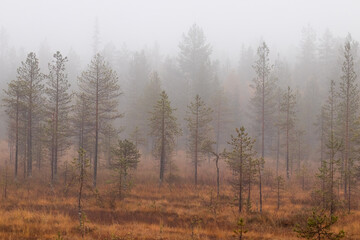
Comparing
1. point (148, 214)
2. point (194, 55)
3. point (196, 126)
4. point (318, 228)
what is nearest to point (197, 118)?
point (196, 126)

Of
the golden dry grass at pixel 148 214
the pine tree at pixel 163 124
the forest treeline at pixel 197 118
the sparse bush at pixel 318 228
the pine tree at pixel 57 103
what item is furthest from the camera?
the pine tree at pixel 163 124

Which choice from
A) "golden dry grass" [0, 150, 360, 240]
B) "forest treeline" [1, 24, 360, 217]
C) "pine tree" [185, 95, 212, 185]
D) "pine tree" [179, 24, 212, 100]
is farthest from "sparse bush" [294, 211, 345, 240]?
"pine tree" [179, 24, 212, 100]

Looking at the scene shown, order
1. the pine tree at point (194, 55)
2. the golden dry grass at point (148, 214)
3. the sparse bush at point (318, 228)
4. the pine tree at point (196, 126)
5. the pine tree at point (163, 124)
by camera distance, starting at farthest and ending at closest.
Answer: the pine tree at point (194, 55) < the pine tree at point (196, 126) < the pine tree at point (163, 124) < the golden dry grass at point (148, 214) < the sparse bush at point (318, 228)

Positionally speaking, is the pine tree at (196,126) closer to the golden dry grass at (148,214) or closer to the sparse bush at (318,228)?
the golden dry grass at (148,214)

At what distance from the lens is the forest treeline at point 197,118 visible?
736 inches

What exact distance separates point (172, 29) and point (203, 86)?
15354 cm

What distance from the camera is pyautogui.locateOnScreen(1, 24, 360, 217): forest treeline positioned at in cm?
1870

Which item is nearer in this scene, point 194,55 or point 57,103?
point 57,103

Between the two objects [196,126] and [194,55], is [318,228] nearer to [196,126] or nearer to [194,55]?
[196,126]

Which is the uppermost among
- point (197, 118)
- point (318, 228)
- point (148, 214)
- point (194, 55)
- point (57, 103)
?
point (194, 55)

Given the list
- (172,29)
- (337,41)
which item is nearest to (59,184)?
(337,41)

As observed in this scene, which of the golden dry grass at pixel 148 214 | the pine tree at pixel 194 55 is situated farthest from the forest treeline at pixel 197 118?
the golden dry grass at pixel 148 214

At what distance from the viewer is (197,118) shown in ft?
83.3

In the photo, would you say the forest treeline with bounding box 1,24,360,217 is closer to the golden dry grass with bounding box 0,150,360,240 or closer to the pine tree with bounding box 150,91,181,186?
the pine tree with bounding box 150,91,181,186
